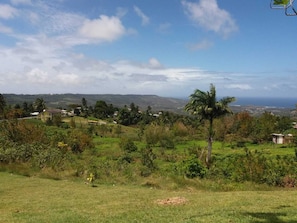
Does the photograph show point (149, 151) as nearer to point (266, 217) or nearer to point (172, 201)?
point (172, 201)

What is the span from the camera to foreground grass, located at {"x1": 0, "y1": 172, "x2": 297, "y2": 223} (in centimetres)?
846

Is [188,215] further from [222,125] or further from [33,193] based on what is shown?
[222,125]

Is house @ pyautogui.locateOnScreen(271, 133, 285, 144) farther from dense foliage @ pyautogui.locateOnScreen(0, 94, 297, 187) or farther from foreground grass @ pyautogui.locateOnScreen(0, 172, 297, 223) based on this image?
foreground grass @ pyautogui.locateOnScreen(0, 172, 297, 223)

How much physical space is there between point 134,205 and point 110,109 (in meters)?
94.5

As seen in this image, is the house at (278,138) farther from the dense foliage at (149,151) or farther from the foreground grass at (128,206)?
the foreground grass at (128,206)

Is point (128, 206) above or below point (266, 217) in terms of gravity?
below

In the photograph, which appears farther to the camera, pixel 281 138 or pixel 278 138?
pixel 278 138

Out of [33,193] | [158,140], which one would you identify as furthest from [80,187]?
[158,140]

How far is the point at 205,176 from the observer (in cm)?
1881

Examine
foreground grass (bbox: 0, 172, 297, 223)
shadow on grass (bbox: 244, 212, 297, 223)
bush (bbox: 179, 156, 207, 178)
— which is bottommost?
bush (bbox: 179, 156, 207, 178)

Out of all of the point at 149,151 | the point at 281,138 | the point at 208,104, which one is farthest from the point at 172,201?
the point at 281,138

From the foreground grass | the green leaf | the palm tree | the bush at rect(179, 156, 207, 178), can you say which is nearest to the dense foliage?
the bush at rect(179, 156, 207, 178)

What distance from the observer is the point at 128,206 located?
33.3ft

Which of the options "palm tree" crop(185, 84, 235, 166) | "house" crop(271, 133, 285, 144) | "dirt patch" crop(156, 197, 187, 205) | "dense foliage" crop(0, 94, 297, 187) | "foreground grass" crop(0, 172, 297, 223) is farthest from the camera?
"house" crop(271, 133, 285, 144)
